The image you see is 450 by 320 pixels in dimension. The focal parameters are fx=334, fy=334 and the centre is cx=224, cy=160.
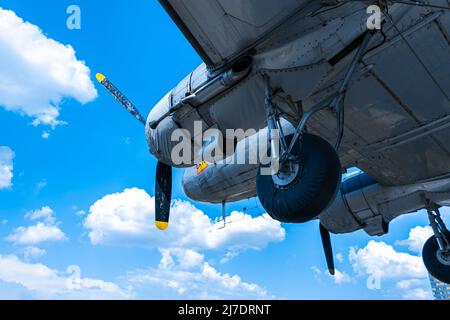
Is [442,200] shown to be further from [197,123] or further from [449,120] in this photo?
[197,123]

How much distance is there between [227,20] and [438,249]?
894cm

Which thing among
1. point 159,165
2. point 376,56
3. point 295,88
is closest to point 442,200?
point 376,56

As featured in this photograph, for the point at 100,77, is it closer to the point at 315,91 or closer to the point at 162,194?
the point at 162,194

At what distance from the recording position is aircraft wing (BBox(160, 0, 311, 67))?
14.9 feet

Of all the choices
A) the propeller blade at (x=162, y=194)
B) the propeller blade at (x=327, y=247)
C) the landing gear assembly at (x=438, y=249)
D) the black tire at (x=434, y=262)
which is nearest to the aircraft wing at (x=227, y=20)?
the propeller blade at (x=162, y=194)

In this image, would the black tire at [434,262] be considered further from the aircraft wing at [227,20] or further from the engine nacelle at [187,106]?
the aircraft wing at [227,20]

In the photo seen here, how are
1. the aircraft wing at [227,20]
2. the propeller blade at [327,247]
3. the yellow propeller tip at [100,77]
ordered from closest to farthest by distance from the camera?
1. the aircraft wing at [227,20]
2. the yellow propeller tip at [100,77]
3. the propeller blade at [327,247]

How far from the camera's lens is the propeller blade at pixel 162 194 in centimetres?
890

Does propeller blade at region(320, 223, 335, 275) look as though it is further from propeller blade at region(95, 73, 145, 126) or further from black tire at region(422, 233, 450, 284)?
propeller blade at region(95, 73, 145, 126)

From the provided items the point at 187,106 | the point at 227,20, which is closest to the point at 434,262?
the point at 187,106

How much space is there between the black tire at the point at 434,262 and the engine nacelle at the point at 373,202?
117 cm

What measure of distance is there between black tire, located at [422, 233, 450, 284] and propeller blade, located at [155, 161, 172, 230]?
24.9 feet

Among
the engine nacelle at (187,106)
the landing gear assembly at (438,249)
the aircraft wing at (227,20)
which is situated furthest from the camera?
the landing gear assembly at (438,249)

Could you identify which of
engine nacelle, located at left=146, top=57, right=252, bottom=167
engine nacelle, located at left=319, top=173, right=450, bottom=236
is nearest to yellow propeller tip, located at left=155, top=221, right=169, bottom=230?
engine nacelle, located at left=146, top=57, right=252, bottom=167
